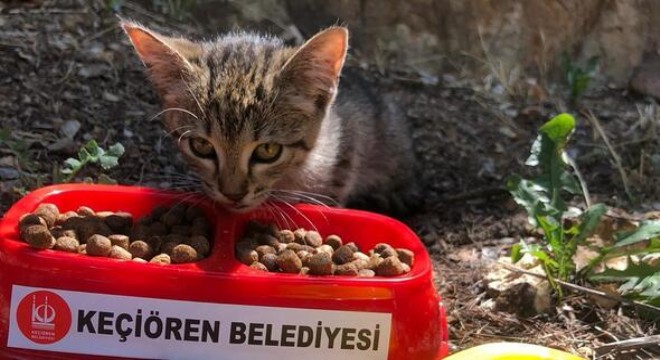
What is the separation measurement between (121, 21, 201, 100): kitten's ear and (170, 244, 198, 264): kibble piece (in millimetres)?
795

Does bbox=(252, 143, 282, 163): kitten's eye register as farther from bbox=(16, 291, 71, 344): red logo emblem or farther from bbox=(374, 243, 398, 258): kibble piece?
bbox=(16, 291, 71, 344): red logo emblem

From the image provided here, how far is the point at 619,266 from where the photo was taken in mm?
3555

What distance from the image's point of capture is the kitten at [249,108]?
121 inches

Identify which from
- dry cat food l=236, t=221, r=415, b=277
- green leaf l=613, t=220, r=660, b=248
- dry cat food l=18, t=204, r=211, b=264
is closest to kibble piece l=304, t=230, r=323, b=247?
dry cat food l=236, t=221, r=415, b=277

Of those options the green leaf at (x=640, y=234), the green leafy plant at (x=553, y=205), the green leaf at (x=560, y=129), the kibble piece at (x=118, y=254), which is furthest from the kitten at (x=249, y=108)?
the green leaf at (x=640, y=234)

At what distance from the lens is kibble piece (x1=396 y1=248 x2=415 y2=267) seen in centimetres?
276

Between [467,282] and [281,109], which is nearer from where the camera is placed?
[281,109]

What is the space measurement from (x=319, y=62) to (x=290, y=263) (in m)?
0.87

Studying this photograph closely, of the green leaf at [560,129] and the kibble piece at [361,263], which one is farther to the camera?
the green leaf at [560,129]

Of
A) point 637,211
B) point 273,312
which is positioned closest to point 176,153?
point 273,312

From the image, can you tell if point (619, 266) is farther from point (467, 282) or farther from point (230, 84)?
point (230, 84)

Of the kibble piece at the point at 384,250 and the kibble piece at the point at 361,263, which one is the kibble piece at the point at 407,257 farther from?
the kibble piece at the point at 361,263

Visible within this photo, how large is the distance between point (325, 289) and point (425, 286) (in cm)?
32

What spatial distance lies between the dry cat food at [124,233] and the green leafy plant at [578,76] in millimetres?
2895
